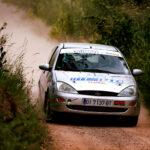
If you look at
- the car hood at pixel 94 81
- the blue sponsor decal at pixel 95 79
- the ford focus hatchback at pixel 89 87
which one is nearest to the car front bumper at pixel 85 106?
the ford focus hatchback at pixel 89 87

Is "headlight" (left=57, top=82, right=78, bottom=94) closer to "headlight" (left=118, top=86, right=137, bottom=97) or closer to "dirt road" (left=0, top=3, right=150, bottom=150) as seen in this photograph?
"dirt road" (left=0, top=3, right=150, bottom=150)

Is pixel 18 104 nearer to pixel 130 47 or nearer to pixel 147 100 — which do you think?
pixel 147 100

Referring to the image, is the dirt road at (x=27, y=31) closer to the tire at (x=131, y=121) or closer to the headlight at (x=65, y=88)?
the tire at (x=131, y=121)

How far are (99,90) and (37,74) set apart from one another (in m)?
11.3

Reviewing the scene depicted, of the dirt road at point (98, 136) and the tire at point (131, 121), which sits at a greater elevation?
the dirt road at point (98, 136)

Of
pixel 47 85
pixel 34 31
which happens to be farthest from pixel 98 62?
pixel 34 31

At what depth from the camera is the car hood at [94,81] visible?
977 centimetres

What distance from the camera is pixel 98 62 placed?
1087 centimetres

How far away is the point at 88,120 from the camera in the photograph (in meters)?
10.6

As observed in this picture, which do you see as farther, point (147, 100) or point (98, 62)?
point (147, 100)

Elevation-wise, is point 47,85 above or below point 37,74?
above

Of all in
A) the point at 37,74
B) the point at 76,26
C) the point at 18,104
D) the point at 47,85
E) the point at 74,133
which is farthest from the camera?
the point at 76,26

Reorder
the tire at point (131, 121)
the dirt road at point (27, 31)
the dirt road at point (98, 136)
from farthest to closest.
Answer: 1. the dirt road at point (27, 31)
2. the tire at point (131, 121)
3. the dirt road at point (98, 136)

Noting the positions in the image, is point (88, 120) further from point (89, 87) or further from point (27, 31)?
point (27, 31)
